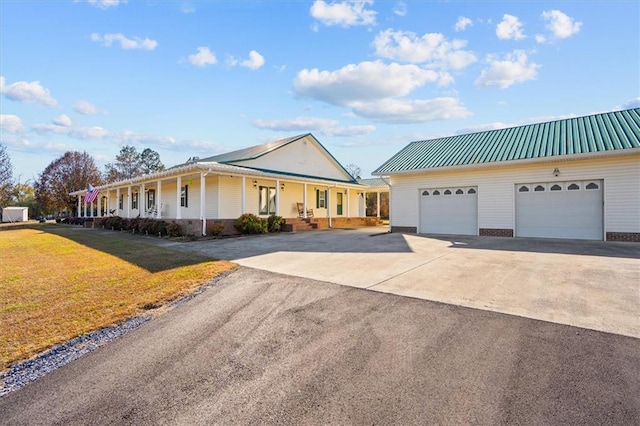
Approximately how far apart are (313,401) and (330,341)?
1.07m

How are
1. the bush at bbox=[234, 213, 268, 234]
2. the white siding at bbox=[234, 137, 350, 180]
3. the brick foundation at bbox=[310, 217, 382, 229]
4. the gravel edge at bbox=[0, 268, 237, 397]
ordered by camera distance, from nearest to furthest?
the gravel edge at bbox=[0, 268, 237, 397]
the bush at bbox=[234, 213, 268, 234]
the white siding at bbox=[234, 137, 350, 180]
the brick foundation at bbox=[310, 217, 382, 229]

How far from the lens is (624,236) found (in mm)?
11453

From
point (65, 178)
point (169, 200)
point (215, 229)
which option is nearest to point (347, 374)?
point (215, 229)

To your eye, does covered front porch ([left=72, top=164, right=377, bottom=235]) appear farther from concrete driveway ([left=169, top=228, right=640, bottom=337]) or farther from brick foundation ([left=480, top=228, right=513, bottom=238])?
brick foundation ([left=480, top=228, right=513, bottom=238])

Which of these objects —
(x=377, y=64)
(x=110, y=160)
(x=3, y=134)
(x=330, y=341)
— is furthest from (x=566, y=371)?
(x=110, y=160)

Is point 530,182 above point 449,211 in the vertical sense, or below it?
above

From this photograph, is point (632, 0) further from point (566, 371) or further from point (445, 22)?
point (566, 371)

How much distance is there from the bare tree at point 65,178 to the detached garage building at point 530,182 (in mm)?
46044

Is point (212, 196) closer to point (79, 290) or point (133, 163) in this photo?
point (79, 290)

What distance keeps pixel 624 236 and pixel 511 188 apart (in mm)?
4005

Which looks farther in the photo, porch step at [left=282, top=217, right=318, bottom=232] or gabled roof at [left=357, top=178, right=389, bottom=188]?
gabled roof at [left=357, top=178, right=389, bottom=188]

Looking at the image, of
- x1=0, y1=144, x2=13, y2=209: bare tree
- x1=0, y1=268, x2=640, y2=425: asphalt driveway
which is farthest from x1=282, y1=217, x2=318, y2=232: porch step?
x1=0, y1=144, x2=13, y2=209: bare tree

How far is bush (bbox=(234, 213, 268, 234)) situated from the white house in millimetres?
472

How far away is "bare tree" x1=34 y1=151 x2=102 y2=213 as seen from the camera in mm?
43969
